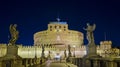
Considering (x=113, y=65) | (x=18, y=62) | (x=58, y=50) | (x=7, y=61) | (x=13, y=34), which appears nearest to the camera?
(x=113, y=65)

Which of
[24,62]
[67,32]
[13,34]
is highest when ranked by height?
[67,32]

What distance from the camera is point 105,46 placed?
87812mm

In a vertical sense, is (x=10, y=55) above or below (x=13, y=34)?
below

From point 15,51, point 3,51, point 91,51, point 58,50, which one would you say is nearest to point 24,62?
point 15,51

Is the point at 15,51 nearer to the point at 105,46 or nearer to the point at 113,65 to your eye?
the point at 113,65

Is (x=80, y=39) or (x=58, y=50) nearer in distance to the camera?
(x=58, y=50)

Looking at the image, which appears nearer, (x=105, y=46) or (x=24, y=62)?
(x=24, y=62)

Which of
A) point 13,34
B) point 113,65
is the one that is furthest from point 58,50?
point 113,65

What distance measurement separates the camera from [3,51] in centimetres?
7000

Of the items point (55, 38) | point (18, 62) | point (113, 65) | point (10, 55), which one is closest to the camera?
point (113, 65)

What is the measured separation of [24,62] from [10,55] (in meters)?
1.23

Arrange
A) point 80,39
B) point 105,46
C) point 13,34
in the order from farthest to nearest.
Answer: point 80,39 → point 105,46 → point 13,34

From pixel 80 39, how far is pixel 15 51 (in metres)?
92.9

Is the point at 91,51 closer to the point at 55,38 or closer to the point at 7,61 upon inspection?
the point at 7,61
